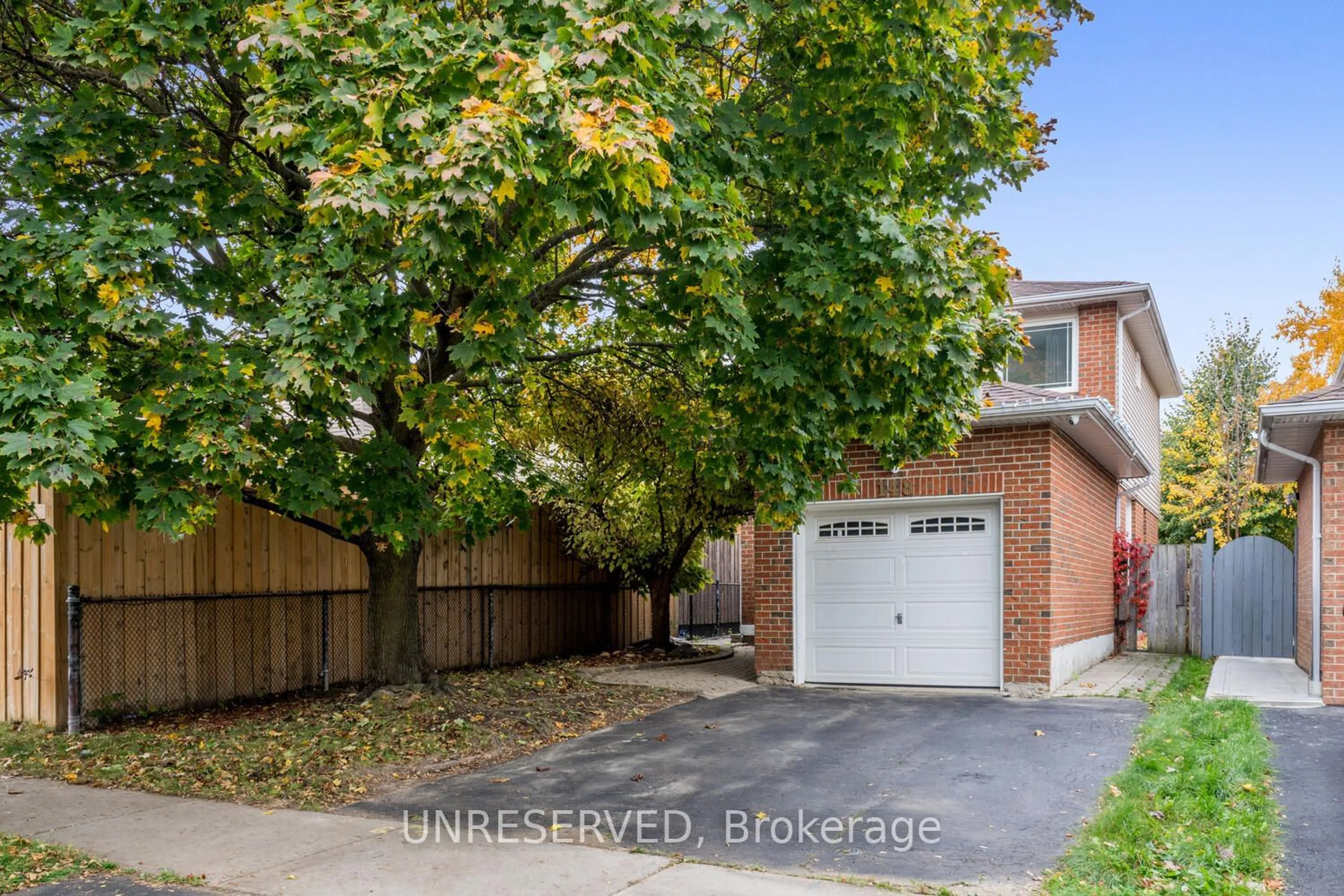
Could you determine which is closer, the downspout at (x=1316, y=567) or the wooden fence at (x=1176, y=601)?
the downspout at (x=1316, y=567)

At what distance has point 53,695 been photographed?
348 inches

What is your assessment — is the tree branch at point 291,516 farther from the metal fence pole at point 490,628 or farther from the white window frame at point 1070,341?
the white window frame at point 1070,341

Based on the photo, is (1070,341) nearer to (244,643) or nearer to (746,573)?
(746,573)

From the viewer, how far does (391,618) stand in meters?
9.72

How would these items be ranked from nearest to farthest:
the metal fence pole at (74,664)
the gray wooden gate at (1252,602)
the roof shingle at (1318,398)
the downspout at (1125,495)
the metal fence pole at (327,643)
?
the metal fence pole at (74,664) → the roof shingle at (1318,398) → the metal fence pole at (327,643) → the gray wooden gate at (1252,602) → the downspout at (1125,495)

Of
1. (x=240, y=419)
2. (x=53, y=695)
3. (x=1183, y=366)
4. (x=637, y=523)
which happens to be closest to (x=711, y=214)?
(x=240, y=419)

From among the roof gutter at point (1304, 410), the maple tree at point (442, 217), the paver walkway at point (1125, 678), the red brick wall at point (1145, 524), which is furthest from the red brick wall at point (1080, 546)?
the red brick wall at point (1145, 524)

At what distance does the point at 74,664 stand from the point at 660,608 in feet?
29.2

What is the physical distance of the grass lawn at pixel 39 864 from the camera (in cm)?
518

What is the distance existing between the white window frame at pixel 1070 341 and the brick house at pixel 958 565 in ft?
9.50

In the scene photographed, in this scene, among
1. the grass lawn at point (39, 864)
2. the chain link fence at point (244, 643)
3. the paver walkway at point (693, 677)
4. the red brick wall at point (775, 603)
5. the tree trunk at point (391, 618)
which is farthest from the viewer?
the red brick wall at point (775, 603)

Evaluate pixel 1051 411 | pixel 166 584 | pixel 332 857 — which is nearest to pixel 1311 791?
pixel 1051 411

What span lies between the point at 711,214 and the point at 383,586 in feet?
17.8

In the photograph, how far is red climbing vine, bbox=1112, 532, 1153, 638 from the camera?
16.8 meters
